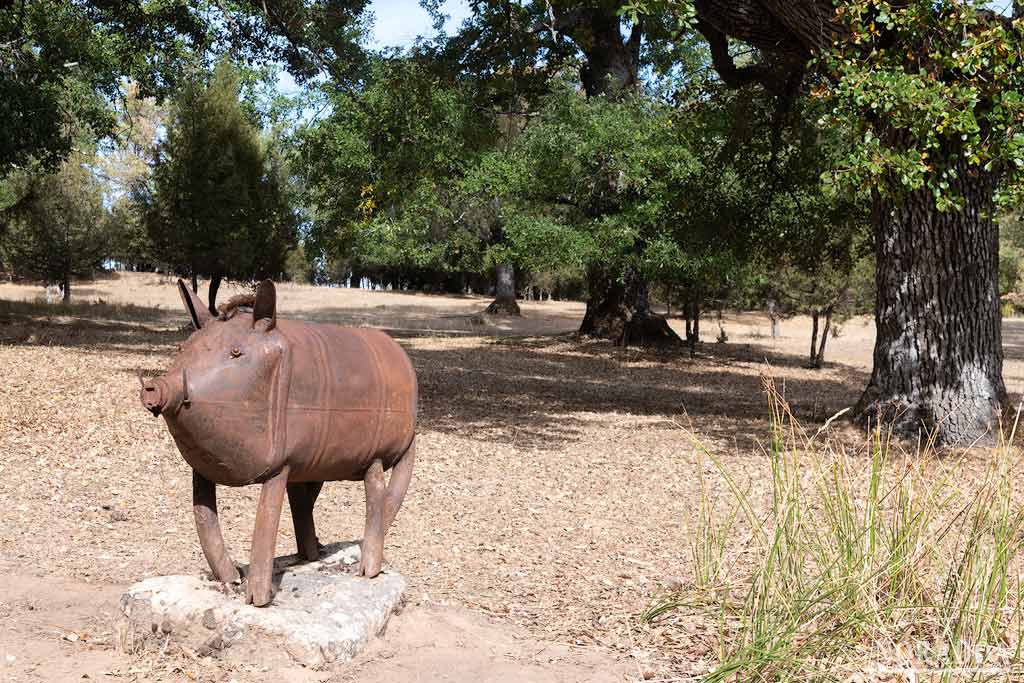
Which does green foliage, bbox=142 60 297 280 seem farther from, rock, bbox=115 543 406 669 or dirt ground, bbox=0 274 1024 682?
rock, bbox=115 543 406 669

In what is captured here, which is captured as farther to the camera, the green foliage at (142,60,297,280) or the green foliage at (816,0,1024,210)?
the green foliage at (142,60,297,280)

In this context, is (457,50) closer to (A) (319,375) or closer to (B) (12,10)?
(B) (12,10)

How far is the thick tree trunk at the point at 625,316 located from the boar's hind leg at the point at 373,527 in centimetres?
1600

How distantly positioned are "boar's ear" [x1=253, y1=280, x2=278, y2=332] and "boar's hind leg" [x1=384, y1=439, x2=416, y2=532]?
3.88 ft

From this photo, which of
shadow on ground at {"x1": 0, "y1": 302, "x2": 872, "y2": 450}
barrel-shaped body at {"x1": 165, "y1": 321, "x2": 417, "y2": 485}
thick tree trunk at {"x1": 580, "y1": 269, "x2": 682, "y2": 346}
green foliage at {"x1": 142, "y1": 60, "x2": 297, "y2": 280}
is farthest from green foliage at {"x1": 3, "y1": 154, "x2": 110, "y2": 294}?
barrel-shaped body at {"x1": 165, "y1": 321, "x2": 417, "y2": 485}

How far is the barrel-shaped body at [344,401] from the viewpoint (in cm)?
429

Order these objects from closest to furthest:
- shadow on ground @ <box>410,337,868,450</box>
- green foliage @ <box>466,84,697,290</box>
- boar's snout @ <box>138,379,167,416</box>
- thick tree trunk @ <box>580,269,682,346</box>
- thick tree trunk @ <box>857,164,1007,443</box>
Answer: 1. boar's snout @ <box>138,379,167,416</box>
2. thick tree trunk @ <box>857,164,1007,443</box>
3. shadow on ground @ <box>410,337,868,450</box>
4. green foliage @ <box>466,84,697,290</box>
5. thick tree trunk @ <box>580,269,682,346</box>

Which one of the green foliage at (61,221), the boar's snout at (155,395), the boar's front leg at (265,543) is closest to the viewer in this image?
the boar's snout at (155,395)

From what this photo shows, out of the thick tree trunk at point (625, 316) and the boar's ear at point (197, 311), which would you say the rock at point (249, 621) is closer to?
the boar's ear at point (197, 311)

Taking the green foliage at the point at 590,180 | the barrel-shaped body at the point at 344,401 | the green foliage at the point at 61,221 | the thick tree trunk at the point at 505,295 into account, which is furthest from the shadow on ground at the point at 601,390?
the green foliage at the point at 61,221

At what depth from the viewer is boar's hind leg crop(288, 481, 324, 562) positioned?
497 cm

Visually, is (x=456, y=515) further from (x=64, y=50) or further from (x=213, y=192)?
(x=213, y=192)

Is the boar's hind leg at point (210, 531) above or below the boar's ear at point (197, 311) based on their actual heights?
below

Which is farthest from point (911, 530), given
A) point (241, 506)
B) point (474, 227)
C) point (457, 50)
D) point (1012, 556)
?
point (474, 227)
